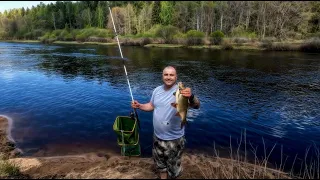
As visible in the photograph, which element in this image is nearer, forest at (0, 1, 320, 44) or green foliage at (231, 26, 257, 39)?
green foliage at (231, 26, 257, 39)

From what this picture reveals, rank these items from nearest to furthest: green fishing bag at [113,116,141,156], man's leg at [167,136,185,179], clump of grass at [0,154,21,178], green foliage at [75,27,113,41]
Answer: man's leg at [167,136,185,179]
clump of grass at [0,154,21,178]
green fishing bag at [113,116,141,156]
green foliage at [75,27,113,41]

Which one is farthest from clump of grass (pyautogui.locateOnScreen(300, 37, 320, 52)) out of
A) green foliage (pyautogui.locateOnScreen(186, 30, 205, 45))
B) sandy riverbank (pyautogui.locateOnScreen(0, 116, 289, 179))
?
sandy riverbank (pyautogui.locateOnScreen(0, 116, 289, 179))

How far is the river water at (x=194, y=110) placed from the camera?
1111 centimetres

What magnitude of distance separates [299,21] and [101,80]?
2142 inches

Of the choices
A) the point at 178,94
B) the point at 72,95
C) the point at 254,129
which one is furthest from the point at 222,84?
the point at 178,94

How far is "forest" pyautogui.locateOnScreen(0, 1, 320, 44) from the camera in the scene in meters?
63.0

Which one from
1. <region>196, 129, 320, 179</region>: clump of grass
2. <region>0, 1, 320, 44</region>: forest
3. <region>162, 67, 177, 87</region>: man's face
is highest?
<region>0, 1, 320, 44</region>: forest

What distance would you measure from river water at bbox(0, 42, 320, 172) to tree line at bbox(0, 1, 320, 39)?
39.6 m

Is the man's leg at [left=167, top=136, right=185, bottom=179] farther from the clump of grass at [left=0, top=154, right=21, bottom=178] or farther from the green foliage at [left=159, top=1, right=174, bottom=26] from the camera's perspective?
the green foliage at [left=159, top=1, right=174, bottom=26]

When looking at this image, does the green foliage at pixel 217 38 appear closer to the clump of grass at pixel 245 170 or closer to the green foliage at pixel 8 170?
the clump of grass at pixel 245 170

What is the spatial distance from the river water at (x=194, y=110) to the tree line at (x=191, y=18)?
39585 mm

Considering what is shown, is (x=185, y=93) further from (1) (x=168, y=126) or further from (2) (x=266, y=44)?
(2) (x=266, y=44)

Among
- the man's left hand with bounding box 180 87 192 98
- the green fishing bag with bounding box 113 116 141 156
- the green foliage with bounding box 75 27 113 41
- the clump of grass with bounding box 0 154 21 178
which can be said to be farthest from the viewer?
the green foliage with bounding box 75 27 113 41

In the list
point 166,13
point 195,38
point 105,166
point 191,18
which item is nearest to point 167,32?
point 195,38
